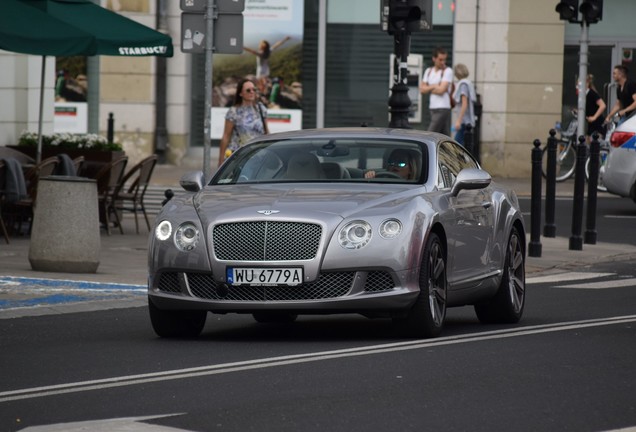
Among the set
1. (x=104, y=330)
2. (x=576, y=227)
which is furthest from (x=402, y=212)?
(x=576, y=227)

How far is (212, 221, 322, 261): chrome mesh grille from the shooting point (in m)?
10.1

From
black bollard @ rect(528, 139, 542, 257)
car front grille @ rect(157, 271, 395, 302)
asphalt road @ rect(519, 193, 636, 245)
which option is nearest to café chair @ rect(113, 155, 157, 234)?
black bollard @ rect(528, 139, 542, 257)

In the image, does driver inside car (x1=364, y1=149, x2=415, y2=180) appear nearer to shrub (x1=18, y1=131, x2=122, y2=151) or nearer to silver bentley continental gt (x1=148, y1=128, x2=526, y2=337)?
silver bentley continental gt (x1=148, y1=128, x2=526, y2=337)

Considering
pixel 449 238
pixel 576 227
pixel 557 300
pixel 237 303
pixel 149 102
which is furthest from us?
pixel 149 102

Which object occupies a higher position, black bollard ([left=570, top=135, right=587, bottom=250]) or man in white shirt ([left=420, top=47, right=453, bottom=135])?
man in white shirt ([left=420, top=47, right=453, bottom=135])

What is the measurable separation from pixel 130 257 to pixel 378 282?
7.31m

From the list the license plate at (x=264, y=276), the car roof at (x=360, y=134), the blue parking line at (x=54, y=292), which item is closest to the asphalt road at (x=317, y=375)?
the license plate at (x=264, y=276)

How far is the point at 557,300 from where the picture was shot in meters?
13.8

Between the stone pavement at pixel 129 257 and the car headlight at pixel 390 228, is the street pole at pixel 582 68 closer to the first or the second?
the stone pavement at pixel 129 257

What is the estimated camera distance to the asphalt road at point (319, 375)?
7414 millimetres

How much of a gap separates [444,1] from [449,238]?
21.9m

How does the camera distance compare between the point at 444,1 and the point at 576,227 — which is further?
the point at 444,1

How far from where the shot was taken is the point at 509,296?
11914 mm

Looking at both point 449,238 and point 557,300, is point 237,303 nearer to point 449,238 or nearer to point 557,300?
point 449,238
